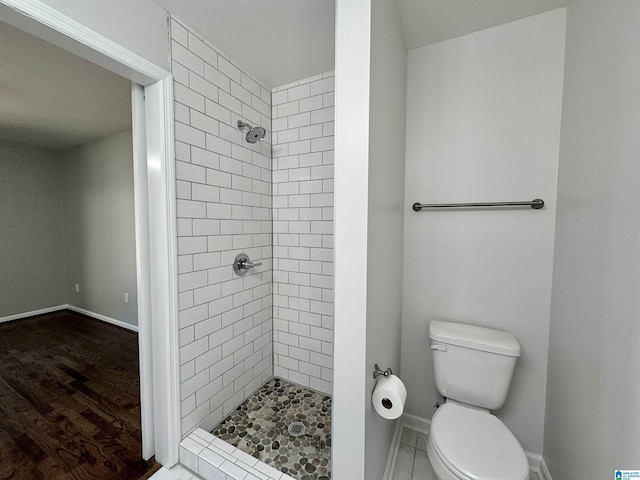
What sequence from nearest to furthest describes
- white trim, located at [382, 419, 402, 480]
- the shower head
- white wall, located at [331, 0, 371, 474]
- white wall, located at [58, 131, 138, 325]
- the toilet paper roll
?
white wall, located at [331, 0, 371, 474] → the toilet paper roll → white trim, located at [382, 419, 402, 480] → the shower head → white wall, located at [58, 131, 138, 325]

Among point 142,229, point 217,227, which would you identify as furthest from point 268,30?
point 142,229

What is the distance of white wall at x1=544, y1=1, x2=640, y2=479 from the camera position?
74 cm

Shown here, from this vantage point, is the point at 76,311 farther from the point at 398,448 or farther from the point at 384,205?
the point at 384,205

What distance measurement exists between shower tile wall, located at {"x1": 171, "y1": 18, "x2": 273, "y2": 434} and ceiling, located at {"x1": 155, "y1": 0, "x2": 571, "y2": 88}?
11 cm

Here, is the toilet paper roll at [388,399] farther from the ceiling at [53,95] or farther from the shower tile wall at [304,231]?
the ceiling at [53,95]

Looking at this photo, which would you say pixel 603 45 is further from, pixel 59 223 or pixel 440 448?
pixel 59 223

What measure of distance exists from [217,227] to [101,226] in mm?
2986

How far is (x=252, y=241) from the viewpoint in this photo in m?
1.75

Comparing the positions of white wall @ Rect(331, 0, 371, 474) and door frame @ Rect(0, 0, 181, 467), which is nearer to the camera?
white wall @ Rect(331, 0, 371, 474)

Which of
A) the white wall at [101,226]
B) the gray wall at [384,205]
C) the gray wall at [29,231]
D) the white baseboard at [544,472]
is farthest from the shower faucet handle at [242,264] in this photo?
the gray wall at [29,231]

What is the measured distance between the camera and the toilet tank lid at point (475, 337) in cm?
122

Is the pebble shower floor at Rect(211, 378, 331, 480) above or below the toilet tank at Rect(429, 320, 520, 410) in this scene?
below

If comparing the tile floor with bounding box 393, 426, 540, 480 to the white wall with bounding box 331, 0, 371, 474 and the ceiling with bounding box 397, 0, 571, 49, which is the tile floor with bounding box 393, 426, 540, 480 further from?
the ceiling with bounding box 397, 0, 571, 49

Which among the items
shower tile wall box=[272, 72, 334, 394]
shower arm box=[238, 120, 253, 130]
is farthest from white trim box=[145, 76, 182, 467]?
shower tile wall box=[272, 72, 334, 394]
